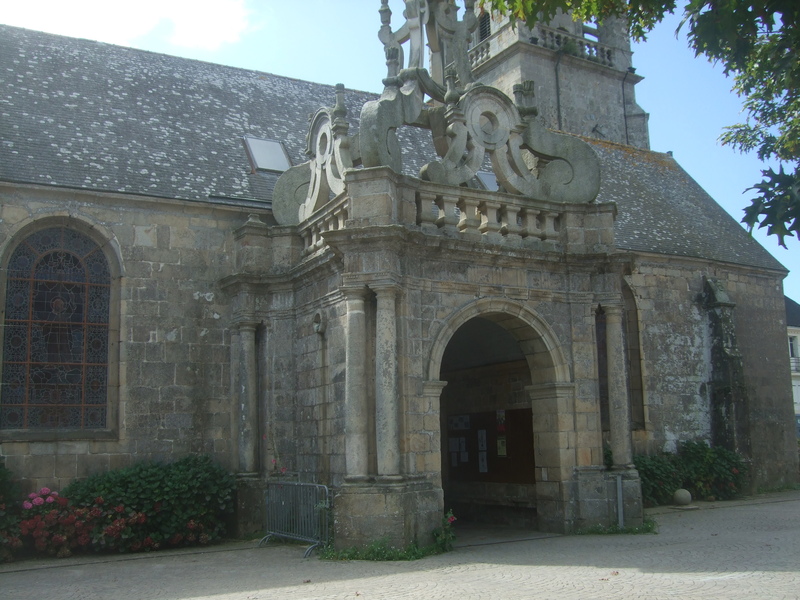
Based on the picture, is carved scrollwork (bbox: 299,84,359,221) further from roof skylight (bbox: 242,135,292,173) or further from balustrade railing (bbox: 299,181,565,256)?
roof skylight (bbox: 242,135,292,173)

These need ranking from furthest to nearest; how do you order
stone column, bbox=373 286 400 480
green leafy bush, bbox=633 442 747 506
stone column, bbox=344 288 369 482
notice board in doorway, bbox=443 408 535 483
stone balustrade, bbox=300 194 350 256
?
1. green leafy bush, bbox=633 442 747 506
2. notice board in doorway, bbox=443 408 535 483
3. stone balustrade, bbox=300 194 350 256
4. stone column, bbox=344 288 369 482
5. stone column, bbox=373 286 400 480

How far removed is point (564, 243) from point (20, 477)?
28.5 feet

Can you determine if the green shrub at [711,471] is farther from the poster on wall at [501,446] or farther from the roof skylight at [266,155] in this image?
the roof skylight at [266,155]

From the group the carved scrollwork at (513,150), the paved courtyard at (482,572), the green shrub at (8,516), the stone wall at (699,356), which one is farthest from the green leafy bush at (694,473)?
the green shrub at (8,516)

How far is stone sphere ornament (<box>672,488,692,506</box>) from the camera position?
54.2 ft

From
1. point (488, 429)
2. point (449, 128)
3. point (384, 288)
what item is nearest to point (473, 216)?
point (449, 128)

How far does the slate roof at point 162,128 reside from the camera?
44.1 ft

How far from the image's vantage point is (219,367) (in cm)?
1347

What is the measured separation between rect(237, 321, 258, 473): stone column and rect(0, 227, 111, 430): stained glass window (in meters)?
2.07

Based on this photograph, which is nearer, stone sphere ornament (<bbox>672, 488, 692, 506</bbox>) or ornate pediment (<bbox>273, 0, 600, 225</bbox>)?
ornate pediment (<bbox>273, 0, 600, 225</bbox>)

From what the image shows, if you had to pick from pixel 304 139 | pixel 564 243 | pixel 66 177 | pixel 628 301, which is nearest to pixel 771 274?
pixel 628 301

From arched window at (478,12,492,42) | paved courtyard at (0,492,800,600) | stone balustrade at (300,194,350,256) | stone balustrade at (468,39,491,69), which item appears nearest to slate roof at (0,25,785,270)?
stone balustrade at (300,194,350,256)

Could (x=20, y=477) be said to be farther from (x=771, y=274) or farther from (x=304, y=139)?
(x=771, y=274)

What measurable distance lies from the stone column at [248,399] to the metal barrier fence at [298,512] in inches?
35.2
